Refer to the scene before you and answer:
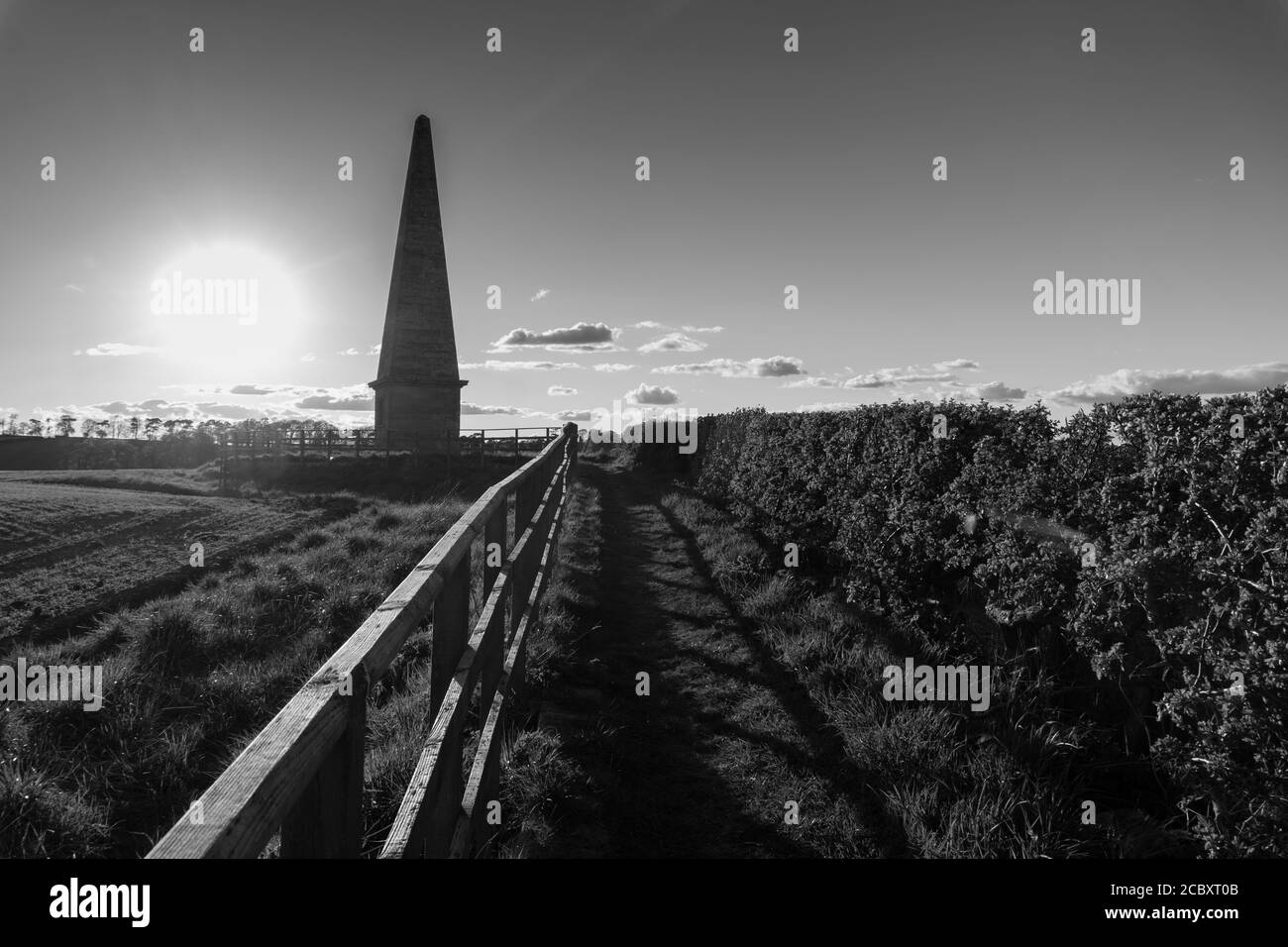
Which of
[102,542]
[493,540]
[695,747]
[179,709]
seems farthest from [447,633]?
[102,542]

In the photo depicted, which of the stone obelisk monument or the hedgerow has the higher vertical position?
the stone obelisk monument

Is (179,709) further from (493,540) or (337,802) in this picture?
(337,802)

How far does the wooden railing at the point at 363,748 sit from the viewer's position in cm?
117

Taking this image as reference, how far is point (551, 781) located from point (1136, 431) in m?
3.92

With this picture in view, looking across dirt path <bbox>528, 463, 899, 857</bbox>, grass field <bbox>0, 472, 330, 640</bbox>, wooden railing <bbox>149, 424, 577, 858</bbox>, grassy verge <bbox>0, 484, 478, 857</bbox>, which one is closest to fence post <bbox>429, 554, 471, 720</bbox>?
wooden railing <bbox>149, 424, 577, 858</bbox>

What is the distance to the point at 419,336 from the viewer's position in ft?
91.0

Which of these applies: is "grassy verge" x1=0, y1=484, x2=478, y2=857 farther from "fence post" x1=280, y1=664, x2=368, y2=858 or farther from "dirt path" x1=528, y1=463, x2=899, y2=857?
"fence post" x1=280, y1=664, x2=368, y2=858

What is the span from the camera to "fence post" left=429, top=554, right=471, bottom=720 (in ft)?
9.06

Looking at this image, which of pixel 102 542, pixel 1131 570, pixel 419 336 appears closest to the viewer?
pixel 1131 570

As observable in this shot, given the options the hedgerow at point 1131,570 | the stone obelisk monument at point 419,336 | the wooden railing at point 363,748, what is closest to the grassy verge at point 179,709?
the wooden railing at point 363,748

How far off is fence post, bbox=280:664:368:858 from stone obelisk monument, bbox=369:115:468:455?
85.6 feet

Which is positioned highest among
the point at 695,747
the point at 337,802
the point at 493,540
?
the point at 493,540

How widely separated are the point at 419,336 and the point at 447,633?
2676 centimetres
